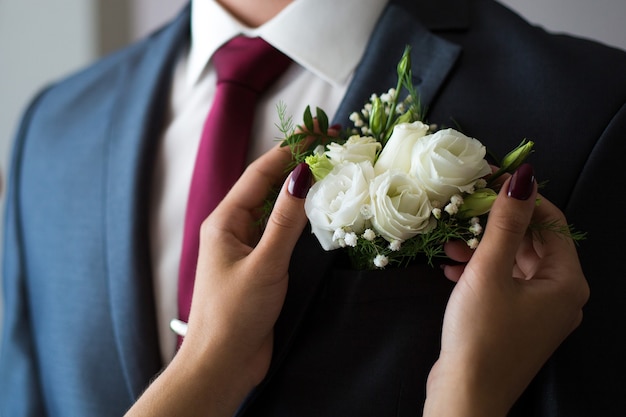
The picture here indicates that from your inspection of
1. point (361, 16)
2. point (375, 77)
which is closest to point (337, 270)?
point (375, 77)

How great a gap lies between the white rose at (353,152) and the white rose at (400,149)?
0.02m

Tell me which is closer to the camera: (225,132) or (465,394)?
(465,394)

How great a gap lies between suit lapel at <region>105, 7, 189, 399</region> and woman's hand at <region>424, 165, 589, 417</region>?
1.68 ft

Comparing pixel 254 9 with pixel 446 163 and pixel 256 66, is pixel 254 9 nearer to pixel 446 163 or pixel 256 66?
pixel 256 66

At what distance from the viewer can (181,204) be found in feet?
3.76

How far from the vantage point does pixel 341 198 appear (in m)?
0.74

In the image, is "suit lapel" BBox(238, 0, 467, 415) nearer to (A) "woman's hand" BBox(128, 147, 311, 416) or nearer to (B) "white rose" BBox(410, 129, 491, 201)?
(A) "woman's hand" BBox(128, 147, 311, 416)

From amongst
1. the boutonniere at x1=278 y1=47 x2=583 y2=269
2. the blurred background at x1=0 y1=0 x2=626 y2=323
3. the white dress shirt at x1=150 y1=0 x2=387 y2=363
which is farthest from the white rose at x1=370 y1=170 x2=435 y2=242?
the blurred background at x1=0 y1=0 x2=626 y2=323

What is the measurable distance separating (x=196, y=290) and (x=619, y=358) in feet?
1.88

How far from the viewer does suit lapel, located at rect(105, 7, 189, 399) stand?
109 centimetres

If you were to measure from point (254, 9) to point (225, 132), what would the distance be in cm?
24

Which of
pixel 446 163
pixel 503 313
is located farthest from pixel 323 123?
pixel 503 313

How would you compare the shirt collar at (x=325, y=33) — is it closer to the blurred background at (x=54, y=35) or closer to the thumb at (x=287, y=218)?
the thumb at (x=287, y=218)

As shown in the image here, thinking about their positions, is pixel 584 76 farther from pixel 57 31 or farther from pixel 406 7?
pixel 57 31
